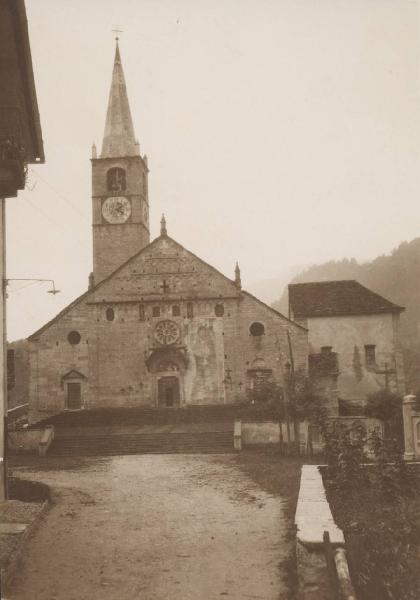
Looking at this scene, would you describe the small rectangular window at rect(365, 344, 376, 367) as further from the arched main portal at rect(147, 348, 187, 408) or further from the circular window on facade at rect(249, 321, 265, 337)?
the arched main portal at rect(147, 348, 187, 408)

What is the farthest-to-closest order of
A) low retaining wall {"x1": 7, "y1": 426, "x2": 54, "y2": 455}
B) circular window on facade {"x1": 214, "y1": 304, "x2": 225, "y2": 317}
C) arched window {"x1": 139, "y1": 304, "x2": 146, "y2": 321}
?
arched window {"x1": 139, "y1": 304, "x2": 146, "y2": 321}, circular window on facade {"x1": 214, "y1": 304, "x2": 225, "y2": 317}, low retaining wall {"x1": 7, "y1": 426, "x2": 54, "y2": 455}

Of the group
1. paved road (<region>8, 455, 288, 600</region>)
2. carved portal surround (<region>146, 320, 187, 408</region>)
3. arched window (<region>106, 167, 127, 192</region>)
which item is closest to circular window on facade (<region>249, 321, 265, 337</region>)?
carved portal surround (<region>146, 320, 187, 408</region>)

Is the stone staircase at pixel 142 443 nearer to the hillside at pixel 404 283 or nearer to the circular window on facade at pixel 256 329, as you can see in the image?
the circular window on facade at pixel 256 329

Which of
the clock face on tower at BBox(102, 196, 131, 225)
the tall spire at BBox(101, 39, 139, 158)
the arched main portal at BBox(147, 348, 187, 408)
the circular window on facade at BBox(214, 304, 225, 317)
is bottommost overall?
the arched main portal at BBox(147, 348, 187, 408)

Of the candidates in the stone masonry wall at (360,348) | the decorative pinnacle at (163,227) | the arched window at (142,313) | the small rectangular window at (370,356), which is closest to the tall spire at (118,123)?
the decorative pinnacle at (163,227)

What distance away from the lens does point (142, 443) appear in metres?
30.5

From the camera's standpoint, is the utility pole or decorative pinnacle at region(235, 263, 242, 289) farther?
decorative pinnacle at region(235, 263, 242, 289)

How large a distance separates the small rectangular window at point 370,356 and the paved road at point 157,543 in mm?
23987

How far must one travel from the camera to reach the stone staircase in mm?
29469

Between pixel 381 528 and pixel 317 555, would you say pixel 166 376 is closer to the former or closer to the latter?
pixel 381 528

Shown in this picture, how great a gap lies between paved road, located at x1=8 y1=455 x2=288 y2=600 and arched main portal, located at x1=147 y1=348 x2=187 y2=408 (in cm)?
2082

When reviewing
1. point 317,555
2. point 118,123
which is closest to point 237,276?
point 118,123

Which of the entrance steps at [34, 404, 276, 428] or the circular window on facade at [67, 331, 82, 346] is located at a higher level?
the circular window on facade at [67, 331, 82, 346]

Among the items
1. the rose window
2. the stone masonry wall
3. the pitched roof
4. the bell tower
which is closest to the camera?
the rose window
